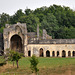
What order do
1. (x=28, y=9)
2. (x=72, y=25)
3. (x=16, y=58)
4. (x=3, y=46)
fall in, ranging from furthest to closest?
(x=28, y=9), (x=72, y=25), (x=3, y=46), (x=16, y=58)

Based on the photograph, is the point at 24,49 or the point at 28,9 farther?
the point at 28,9

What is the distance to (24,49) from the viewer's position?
60.1 meters

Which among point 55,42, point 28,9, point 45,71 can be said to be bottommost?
point 45,71

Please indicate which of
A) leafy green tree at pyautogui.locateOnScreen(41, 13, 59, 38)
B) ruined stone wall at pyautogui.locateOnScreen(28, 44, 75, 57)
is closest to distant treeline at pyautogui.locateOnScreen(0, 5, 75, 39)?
leafy green tree at pyautogui.locateOnScreen(41, 13, 59, 38)

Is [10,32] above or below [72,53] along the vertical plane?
above

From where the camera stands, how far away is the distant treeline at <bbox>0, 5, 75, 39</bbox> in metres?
83.4

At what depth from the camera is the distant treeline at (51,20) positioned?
274 ft

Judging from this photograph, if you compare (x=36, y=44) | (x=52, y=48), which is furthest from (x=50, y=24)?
(x=52, y=48)

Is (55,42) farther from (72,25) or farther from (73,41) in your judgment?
(72,25)

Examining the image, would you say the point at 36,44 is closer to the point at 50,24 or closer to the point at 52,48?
the point at 52,48

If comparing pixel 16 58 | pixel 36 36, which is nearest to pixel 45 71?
pixel 16 58

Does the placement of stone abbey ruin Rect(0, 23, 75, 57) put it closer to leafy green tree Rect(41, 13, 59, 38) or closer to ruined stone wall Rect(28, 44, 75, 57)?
ruined stone wall Rect(28, 44, 75, 57)

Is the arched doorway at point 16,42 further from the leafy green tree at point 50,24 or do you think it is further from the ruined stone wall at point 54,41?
the leafy green tree at point 50,24

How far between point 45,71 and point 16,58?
707 centimetres
